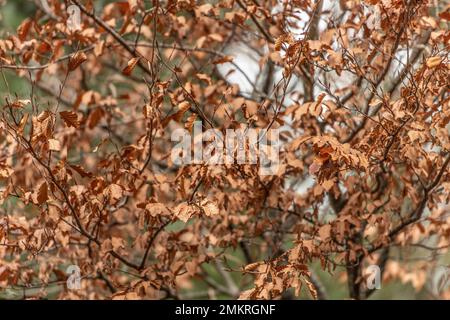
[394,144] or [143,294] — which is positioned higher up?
[394,144]

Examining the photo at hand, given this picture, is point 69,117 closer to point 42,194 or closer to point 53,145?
point 53,145

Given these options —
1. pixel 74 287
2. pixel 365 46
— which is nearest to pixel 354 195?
pixel 365 46

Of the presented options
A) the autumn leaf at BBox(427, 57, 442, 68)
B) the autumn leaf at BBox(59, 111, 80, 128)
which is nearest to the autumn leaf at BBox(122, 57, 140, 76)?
the autumn leaf at BBox(59, 111, 80, 128)

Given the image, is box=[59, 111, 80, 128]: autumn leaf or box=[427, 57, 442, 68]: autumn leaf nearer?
box=[427, 57, 442, 68]: autumn leaf

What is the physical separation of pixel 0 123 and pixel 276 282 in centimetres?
135

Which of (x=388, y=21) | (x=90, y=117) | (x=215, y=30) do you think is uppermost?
(x=215, y=30)

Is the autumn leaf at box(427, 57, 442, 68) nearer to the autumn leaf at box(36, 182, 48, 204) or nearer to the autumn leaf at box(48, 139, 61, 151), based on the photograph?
the autumn leaf at box(48, 139, 61, 151)

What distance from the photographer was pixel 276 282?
9.71ft

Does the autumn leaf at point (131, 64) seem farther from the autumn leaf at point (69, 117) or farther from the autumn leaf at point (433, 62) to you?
the autumn leaf at point (433, 62)

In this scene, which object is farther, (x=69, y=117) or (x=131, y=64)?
(x=131, y=64)

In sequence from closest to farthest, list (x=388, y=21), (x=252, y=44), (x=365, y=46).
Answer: (x=388, y=21)
(x=365, y=46)
(x=252, y=44)

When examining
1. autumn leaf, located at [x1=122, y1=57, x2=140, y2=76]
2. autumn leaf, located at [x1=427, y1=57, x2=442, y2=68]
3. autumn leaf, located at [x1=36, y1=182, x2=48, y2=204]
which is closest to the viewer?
autumn leaf, located at [x1=427, y1=57, x2=442, y2=68]

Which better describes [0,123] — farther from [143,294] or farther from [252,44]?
[252,44]

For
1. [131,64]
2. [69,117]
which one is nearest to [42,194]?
[69,117]
